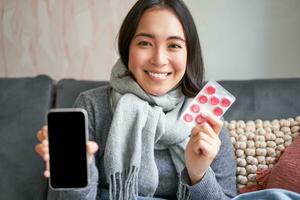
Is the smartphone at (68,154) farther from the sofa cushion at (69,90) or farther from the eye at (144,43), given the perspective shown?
the sofa cushion at (69,90)

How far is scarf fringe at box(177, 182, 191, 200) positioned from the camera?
1116mm

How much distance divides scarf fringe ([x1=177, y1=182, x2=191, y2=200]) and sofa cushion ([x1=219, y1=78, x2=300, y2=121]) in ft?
1.21

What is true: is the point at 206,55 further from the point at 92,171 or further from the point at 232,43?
the point at 92,171

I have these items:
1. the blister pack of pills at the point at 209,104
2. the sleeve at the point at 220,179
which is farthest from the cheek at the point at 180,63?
the sleeve at the point at 220,179

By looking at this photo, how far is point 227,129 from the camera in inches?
51.9

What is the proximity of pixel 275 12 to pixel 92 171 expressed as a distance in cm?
110

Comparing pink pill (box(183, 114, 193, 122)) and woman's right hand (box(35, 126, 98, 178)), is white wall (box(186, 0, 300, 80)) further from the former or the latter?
woman's right hand (box(35, 126, 98, 178))

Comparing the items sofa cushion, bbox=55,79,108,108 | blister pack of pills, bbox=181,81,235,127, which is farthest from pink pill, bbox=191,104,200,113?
sofa cushion, bbox=55,79,108,108

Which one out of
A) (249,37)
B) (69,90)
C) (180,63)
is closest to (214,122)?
(180,63)

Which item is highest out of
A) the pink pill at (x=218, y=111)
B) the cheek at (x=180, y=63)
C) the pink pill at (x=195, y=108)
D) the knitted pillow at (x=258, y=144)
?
the cheek at (x=180, y=63)

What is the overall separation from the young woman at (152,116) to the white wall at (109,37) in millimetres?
549

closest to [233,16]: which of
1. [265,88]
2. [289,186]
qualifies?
[265,88]

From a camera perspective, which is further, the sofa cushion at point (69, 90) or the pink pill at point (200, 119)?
the sofa cushion at point (69, 90)

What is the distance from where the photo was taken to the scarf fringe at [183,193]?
3.66 ft
